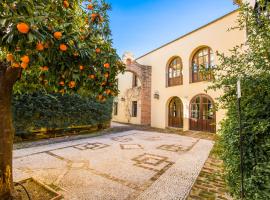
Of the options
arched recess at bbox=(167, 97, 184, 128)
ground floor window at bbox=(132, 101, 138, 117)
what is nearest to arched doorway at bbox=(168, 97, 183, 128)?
arched recess at bbox=(167, 97, 184, 128)

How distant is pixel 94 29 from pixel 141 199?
254 centimetres

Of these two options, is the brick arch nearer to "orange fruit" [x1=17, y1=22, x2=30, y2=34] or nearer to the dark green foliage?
the dark green foliage

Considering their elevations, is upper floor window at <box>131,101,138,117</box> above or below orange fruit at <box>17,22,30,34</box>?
below

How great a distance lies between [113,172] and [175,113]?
849 centimetres

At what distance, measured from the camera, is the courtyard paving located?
2.52 m

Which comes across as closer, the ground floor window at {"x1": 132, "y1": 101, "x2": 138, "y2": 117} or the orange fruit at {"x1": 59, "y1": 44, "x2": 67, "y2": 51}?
the orange fruit at {"x1": 59, "y1": 44, "x2": 67, "y2": 51}

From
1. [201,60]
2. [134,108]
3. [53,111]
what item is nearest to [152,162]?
[53,111]

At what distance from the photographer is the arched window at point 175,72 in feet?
35.2

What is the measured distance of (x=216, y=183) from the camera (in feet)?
9.46

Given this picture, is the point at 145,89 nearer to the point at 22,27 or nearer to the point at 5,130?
the point at 5,130

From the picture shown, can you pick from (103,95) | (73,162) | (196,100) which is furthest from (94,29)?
(196,100)

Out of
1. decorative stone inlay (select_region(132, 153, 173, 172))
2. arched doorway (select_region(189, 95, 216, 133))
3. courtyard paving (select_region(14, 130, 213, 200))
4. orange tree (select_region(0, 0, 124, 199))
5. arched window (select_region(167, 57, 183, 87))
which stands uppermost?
arched window (select_region(167, 57, 183, 87))

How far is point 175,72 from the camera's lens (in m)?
11.1

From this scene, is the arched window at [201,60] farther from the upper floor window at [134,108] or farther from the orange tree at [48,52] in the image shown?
the orange tree at [48,52]
